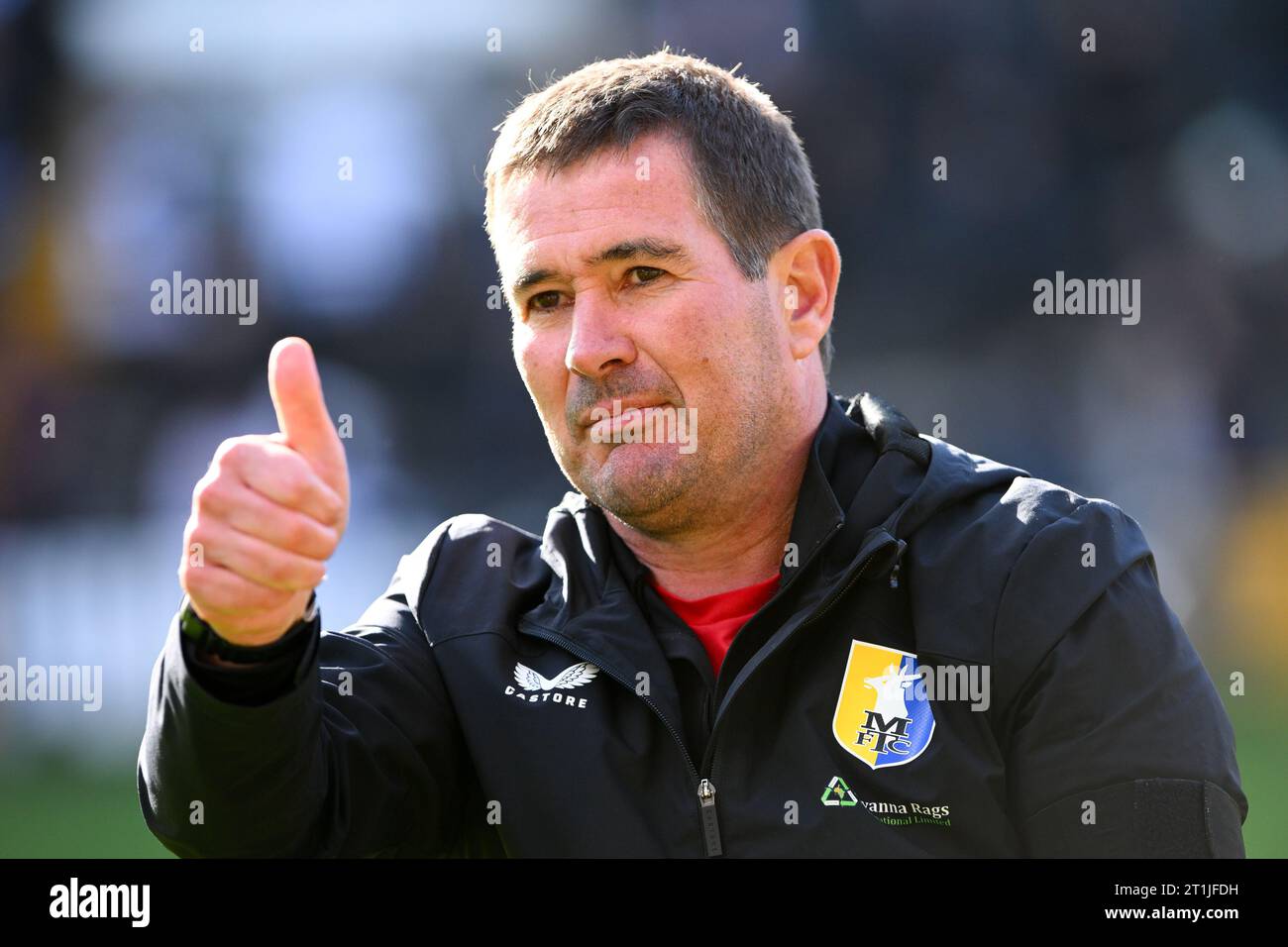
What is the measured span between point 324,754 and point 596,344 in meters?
0.75

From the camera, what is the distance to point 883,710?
1992 millimetres

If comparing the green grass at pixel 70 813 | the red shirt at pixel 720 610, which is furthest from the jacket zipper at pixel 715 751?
the green grass at pixel 70 813

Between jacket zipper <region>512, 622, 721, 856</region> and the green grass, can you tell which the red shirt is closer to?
jacket zipper <region>512, 622, 721, 856</region>

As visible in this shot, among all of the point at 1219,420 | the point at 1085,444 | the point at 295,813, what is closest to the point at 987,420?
the point at 1085,444

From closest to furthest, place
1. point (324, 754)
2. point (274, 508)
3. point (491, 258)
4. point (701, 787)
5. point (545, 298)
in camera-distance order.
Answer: point (274, 508)
point (324, 754)
point (701, 787)
point (545, 298)
point (491, 258)

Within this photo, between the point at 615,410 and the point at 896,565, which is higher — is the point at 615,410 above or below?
above

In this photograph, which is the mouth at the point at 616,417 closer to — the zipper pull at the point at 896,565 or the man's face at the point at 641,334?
the man's face at the point at 641,334

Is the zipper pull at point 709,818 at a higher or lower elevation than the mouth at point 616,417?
lower

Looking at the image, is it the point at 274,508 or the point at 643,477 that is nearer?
the point at 274,508

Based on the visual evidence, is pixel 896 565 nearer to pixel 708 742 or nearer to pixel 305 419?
pixel 708 742

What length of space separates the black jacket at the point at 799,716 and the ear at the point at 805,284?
281mm

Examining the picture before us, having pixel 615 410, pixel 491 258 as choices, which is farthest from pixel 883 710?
pixel 491 258

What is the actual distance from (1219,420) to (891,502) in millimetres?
5377

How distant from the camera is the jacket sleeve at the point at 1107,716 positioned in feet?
5.96
